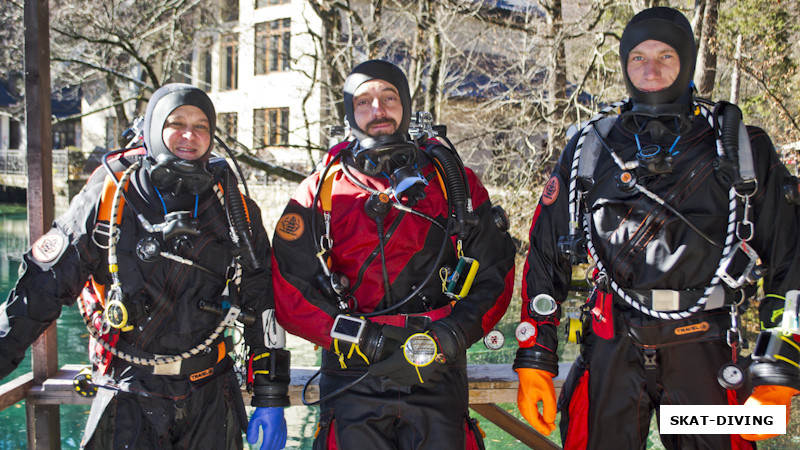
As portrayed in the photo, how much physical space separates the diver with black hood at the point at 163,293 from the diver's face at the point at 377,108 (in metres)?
0.58

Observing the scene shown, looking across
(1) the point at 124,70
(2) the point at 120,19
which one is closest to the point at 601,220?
(2) the point at 120,19

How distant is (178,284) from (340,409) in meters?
0.76

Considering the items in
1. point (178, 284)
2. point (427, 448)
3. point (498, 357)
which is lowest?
point (498, 357)

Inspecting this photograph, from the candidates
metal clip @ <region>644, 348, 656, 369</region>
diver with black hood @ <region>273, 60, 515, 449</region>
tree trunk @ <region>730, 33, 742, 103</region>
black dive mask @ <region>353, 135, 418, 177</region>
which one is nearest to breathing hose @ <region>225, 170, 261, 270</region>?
diver with black hood @ <region>273, 60, 515, 449</region>

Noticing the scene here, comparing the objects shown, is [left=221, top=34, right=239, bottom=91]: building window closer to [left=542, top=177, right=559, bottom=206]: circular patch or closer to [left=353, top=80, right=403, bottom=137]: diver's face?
[left=353, top=80, right=403, bottom=137]: diver's face

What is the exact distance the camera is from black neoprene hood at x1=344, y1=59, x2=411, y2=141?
258 centimetres

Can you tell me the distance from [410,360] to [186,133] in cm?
122

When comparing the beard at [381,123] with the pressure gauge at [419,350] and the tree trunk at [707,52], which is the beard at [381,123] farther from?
the tree trunk at [707,52]

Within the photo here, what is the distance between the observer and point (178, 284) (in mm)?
2336

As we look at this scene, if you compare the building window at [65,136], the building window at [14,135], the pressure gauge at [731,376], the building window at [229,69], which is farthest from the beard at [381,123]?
the building window at [14,135]

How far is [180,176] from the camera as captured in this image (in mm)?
2365

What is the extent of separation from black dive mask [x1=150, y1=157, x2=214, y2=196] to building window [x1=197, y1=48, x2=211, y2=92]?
9.59 m

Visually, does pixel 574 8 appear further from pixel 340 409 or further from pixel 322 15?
pixel 340 409

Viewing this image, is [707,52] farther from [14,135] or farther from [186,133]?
[14,135]
